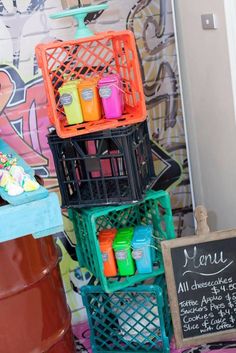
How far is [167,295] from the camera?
96.3 inches

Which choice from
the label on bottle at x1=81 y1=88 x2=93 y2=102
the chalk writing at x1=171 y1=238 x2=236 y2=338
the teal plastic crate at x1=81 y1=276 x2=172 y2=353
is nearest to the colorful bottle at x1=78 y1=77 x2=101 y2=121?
the label on bottle at x1=81 y1=88 x2=93 y2=102

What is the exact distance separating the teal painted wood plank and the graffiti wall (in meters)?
0.74

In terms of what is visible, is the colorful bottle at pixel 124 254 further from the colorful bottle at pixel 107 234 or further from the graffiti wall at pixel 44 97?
the graffiti wall at pixel 44 97

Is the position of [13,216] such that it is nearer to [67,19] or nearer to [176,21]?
[67,19]

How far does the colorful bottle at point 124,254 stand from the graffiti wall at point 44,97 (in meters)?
0.40

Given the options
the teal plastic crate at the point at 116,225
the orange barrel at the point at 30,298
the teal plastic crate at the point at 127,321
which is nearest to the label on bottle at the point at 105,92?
the teal plastic crate at the point at 116,225

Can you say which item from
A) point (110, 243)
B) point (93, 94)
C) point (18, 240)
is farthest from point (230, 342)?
point (93, 94)

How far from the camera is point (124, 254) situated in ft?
7.18

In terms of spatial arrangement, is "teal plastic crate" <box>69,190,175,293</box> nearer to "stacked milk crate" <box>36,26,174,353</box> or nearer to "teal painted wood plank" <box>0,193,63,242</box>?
"stacked milk crate" <box>36,26,174,353</box>

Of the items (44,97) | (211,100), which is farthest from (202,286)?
(44,97)

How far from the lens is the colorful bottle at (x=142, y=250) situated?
2188 mm

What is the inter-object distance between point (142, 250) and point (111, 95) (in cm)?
61

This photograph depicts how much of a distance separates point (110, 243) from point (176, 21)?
992 mm

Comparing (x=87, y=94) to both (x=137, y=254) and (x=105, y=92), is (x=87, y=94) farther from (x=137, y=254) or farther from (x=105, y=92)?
(x=137, y=254)
